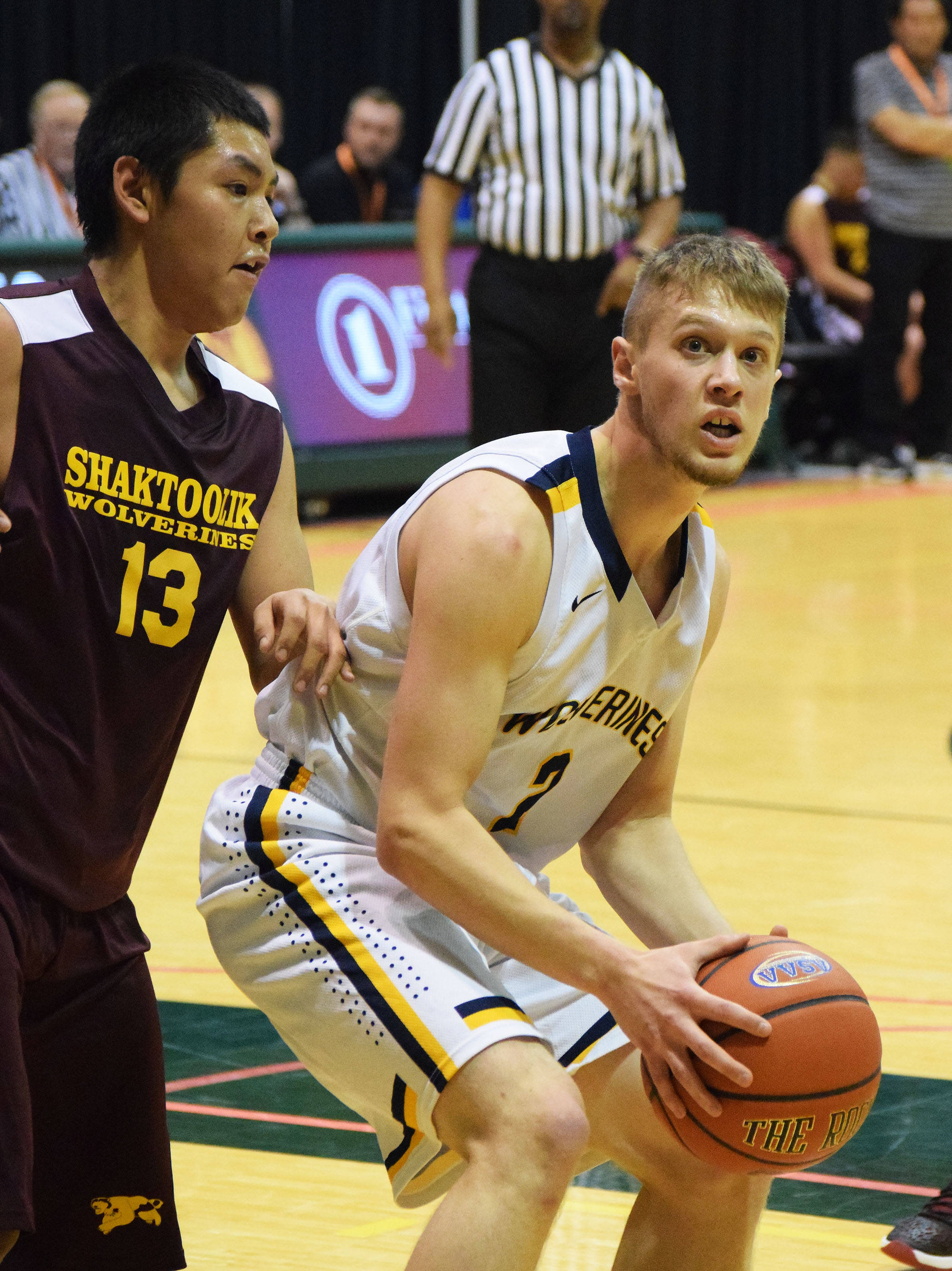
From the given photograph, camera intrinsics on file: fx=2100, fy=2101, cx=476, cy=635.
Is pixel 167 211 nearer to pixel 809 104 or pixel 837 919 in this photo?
pixel 837 919

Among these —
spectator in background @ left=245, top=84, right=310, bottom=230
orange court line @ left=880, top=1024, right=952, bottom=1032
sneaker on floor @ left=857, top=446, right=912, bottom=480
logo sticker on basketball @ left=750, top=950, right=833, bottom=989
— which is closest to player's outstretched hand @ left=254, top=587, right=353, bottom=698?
logo sticker on basketball @ left=750, top=950, right=833, bottom=989

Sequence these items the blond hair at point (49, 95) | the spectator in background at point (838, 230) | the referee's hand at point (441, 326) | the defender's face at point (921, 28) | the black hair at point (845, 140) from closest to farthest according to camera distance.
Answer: the referee's hand at point (441, 326) < the blond hair at point (49, 95) < the defender's face at point (921, 28) < the spectator in background at point (838, 230) < the black hair at point (845, 140)

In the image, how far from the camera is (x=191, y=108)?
2.74m

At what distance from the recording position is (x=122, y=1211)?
2783mm

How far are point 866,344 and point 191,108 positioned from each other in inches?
380

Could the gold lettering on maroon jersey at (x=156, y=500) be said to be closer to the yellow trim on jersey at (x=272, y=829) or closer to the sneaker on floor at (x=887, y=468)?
the yellow trim on jersey at (x=272, y=829)

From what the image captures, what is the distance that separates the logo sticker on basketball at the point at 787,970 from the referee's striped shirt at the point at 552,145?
4666 mm

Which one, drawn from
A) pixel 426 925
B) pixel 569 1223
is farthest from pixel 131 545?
pixel 569 1223

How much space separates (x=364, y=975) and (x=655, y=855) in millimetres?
538

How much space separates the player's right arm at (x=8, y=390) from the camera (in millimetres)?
2604

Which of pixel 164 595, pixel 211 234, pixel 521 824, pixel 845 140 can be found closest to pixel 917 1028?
pixel 521 824

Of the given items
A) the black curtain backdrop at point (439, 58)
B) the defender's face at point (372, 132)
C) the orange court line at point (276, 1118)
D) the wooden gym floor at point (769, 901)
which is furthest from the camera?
the black curtain backdrop at point (439, 58)

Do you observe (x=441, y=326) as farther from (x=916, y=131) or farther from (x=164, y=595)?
(x=916, y=131)

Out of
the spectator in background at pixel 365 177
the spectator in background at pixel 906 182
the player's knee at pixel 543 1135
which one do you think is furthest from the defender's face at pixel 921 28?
the player's knee at pixel 543 1135
